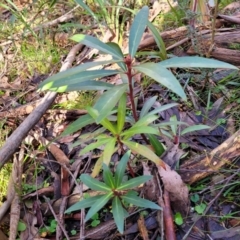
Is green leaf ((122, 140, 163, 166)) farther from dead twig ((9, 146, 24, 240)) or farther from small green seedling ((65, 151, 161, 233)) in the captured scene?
dead twig ((9, 146, 24, 240))

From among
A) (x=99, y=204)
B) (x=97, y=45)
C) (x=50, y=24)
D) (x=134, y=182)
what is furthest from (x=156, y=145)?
(x=50, y=24)

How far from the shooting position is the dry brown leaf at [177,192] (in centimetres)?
131

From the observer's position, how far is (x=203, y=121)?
167 cm

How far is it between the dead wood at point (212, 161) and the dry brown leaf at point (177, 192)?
0.25ft

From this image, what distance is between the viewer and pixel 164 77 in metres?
0.96

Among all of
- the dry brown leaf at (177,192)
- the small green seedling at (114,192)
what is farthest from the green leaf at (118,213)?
the dry brown leaf at (177,192)

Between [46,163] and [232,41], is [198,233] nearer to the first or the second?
[46,163]

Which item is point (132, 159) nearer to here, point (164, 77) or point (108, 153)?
point (108, 153)

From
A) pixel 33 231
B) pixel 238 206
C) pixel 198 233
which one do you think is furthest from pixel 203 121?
pixel 33 231

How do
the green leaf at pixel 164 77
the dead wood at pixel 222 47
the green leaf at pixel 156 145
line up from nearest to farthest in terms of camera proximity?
the green leaf at pixel 164 77 < the green leaf at pixel 156 145 < the dead wood at pixel 222 47

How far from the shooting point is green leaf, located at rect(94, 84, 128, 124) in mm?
985

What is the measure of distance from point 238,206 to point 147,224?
1.14 ft

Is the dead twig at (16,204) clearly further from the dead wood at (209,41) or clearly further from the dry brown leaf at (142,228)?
the dead wood at (209,41)

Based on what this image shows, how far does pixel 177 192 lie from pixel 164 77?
537 millimetres
